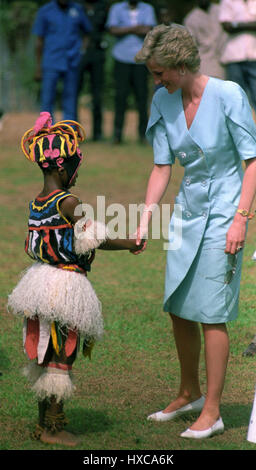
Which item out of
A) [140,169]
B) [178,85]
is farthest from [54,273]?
[140,169]

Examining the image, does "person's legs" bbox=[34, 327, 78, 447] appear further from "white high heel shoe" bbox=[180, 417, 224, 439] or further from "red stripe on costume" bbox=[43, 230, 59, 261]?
"white high heel shoe" bbox=[180, 417, 224, 439]

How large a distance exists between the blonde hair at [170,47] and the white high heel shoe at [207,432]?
1673 mm

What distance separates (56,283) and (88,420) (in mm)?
843

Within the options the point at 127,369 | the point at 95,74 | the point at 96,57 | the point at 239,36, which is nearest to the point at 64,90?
the point at 95,74

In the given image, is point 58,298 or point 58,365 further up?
point 58,298

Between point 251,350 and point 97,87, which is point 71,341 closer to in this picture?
point 251,350

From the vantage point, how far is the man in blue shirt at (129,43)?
12922mm

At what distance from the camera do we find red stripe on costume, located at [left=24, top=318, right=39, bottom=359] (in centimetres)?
396

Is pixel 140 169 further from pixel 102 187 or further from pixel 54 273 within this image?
pixel 54 273

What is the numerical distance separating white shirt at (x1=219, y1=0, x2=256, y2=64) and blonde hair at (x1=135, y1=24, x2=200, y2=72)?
6146mm

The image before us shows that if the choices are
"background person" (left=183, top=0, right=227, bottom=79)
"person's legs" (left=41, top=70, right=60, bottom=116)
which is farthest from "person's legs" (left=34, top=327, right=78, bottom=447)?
"person's legs" (left=41, top=70, right=60, bottom=116)

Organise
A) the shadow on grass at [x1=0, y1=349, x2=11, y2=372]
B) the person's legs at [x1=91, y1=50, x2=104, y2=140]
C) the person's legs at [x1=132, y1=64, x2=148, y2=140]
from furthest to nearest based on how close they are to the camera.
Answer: the person's legs at [x1=91, y1=50, x2=104, y2=140]
the person's legs at [x1=132, y1=64, x2=148, y2=140]
the shadow on grass at [x1=0, y1=349, x2=11, y2=372]

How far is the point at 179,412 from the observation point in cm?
438

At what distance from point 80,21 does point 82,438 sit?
9613 millimetres
